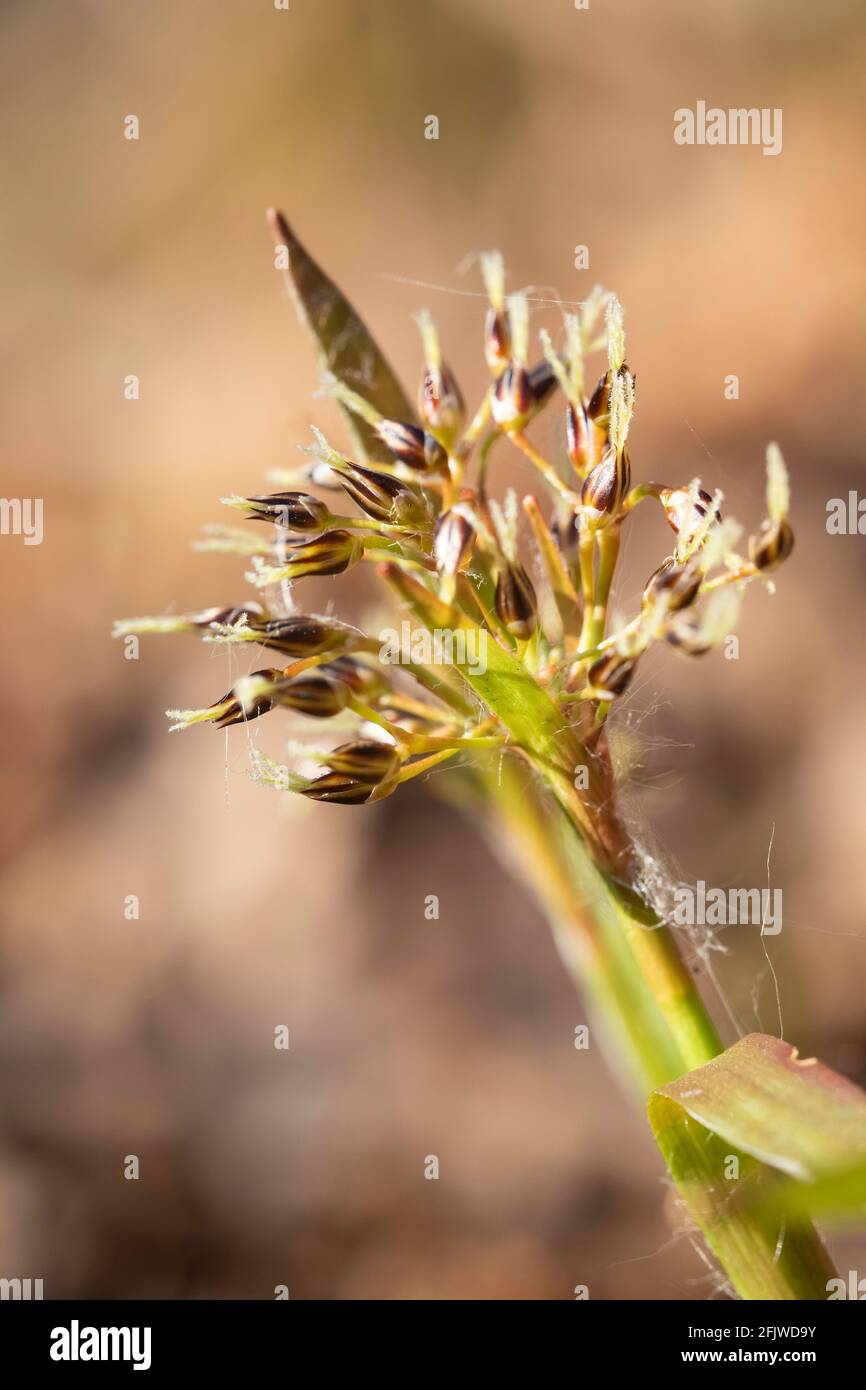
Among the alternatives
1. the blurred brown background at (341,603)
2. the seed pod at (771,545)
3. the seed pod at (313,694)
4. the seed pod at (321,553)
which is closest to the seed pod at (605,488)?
the seed pod at (771,545)

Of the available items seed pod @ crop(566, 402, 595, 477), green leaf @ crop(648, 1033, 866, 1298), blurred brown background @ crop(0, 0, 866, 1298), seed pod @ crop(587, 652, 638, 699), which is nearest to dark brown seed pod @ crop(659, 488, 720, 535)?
seed pod @ crop(566, 402, 595, 477)

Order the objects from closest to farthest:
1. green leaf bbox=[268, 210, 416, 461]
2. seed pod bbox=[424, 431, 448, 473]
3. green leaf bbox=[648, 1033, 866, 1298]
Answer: green leaf bbox=[648, 1033, 866, 1298], seed pod bbox=[424, 431, 448, 473], green leaf bbox=[268, 210, 416, 461]

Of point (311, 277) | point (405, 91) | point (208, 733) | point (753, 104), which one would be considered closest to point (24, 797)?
point (208, 733)

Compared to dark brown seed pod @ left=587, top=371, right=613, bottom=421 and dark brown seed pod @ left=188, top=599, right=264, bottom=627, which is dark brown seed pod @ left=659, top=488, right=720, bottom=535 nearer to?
dark brown seed pod @ left=587, top=371, right=613, bottom=421

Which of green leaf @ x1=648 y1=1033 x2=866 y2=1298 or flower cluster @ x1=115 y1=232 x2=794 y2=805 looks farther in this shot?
flower cluster @ x1=115 y1=232 x2=794 y2=805

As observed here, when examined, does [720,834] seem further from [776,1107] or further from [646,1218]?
[776,1107]

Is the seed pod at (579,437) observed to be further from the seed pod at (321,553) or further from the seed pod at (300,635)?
the seed pod at (300,635)

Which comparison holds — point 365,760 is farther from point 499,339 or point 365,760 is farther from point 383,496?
point 499,339
